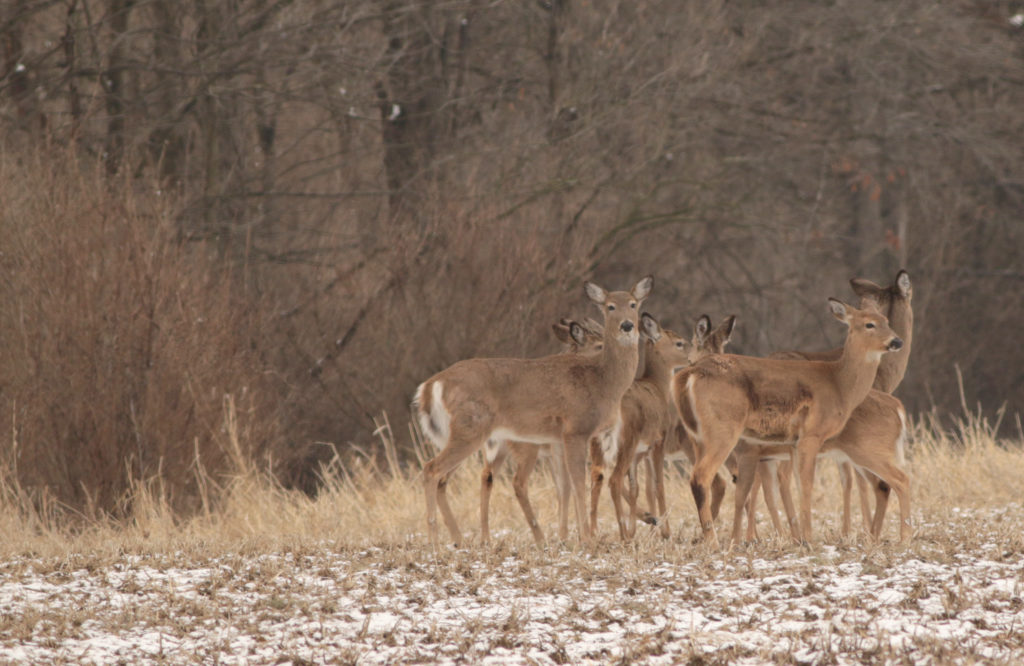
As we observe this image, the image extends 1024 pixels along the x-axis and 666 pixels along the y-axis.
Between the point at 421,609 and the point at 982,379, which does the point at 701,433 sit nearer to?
the point at 421,609

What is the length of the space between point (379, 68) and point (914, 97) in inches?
418

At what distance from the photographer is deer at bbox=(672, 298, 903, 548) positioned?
828 cm

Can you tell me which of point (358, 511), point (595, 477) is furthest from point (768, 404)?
point (358, 511)

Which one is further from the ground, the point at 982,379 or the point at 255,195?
the point at 255,195

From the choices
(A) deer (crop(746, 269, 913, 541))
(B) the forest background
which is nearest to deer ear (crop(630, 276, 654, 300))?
(A) deer (crop(746, 269, 913, 541))

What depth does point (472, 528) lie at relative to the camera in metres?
10.5

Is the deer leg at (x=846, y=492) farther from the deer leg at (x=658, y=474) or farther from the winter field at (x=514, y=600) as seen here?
the deer leg at (x=658, y=474)

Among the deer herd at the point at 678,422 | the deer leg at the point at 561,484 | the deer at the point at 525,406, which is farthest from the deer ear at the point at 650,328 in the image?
the deer leg at the point at 561,484

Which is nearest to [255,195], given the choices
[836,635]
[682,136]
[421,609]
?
[682,136]

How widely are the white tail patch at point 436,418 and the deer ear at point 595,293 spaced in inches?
55.0

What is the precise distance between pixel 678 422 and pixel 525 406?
1.35 m

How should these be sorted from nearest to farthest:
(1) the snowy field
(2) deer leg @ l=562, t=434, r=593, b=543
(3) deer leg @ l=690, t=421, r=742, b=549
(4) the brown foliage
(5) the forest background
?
(1) the snowy field
(3) deer leg @ l=690, t=421, r=742, b=549
(2) deer leg @ l=562, t=434, r=593, b=543
(4) the brown foliage
(5) the forest background

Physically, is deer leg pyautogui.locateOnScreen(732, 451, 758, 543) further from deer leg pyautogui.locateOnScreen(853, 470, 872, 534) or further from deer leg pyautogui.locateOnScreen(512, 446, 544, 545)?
deer leg pyautogui.locateOnScreen(512, 446, 544, 545)

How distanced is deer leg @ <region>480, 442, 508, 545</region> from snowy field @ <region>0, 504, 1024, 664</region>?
1025mm
